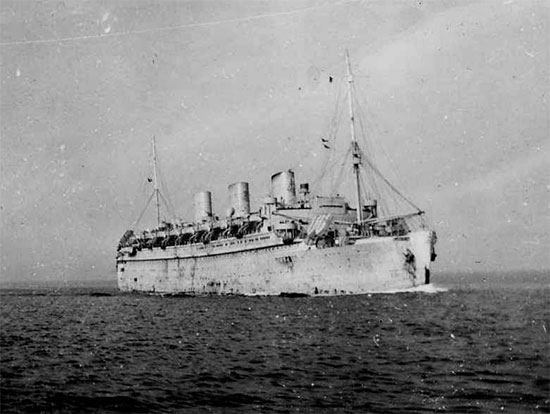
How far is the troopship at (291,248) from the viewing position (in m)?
27.6

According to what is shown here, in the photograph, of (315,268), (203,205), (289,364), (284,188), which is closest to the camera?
(289,364)

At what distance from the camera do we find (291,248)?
31.1 metres

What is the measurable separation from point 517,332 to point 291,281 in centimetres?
1722

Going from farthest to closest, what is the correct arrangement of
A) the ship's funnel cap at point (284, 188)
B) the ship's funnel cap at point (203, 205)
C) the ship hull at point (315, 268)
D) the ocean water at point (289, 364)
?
1. the ship's funnel cap at point (203, 205)
2. the ship's funnel cap at point (284, 188)
3. the ship hull at point (315, 268)
4. the ocean water at point (289, 364)

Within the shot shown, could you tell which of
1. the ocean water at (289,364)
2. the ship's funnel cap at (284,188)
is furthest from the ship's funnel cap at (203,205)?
the ocean water at (289,364)

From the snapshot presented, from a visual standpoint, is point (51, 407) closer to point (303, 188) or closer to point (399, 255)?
point (399, 255)

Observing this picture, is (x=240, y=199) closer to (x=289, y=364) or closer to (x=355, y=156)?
(x=355, y=156)

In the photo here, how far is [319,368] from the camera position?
35.5 feet

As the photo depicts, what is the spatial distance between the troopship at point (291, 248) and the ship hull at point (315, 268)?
52 millimetres

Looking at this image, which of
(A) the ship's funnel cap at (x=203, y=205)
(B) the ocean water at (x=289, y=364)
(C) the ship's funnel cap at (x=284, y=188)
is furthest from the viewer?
(A) the ship's funnel cap at (x=203, y=205)

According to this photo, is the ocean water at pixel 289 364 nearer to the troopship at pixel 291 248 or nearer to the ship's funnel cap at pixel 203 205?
the troopship at pixel 291 248

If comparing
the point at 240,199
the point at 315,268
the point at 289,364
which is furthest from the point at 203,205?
the point at 289,364

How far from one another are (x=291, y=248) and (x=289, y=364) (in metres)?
19.8

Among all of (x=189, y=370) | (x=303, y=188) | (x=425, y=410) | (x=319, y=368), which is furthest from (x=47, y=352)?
(x=303, y=188)
